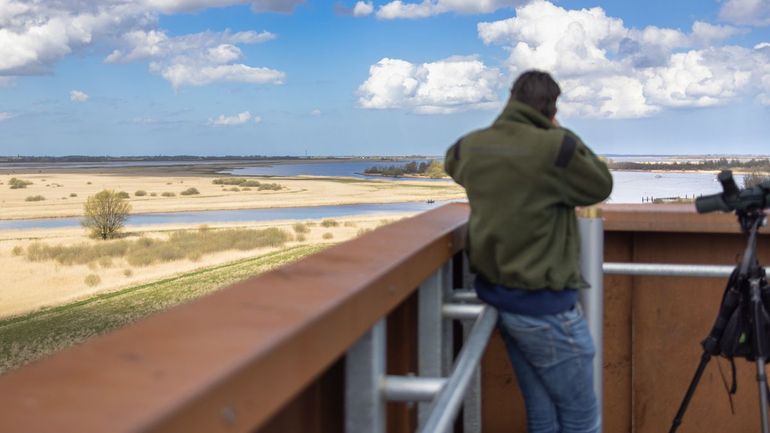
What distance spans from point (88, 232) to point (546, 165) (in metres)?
51.6

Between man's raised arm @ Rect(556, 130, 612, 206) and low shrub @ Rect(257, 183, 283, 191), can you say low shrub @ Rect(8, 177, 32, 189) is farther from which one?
man's raised arm @ Rect(556, 130, 612, 206)

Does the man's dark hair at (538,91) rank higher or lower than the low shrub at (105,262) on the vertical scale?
higher

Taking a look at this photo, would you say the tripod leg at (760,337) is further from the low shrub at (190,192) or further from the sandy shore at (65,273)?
the low shrub at (190,192)

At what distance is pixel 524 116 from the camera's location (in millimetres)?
2268

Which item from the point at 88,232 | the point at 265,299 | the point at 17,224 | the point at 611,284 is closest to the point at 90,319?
the point at 611,284

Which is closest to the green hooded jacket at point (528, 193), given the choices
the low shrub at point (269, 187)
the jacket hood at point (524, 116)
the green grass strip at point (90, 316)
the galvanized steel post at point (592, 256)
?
the jacket hood at point (524, 116)

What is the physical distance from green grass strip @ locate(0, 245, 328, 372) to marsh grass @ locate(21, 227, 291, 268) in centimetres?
951

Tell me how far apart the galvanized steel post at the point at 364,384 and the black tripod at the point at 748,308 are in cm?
159

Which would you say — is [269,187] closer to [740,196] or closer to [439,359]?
[740,196]

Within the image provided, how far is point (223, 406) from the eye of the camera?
0.88 m

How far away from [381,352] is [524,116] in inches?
36.7

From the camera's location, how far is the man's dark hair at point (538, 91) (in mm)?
2316

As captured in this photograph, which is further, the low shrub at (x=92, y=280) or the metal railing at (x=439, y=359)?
the low shrub at (x=92, y=280)

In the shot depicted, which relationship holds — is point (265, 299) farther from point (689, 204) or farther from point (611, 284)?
point (689, 204)
